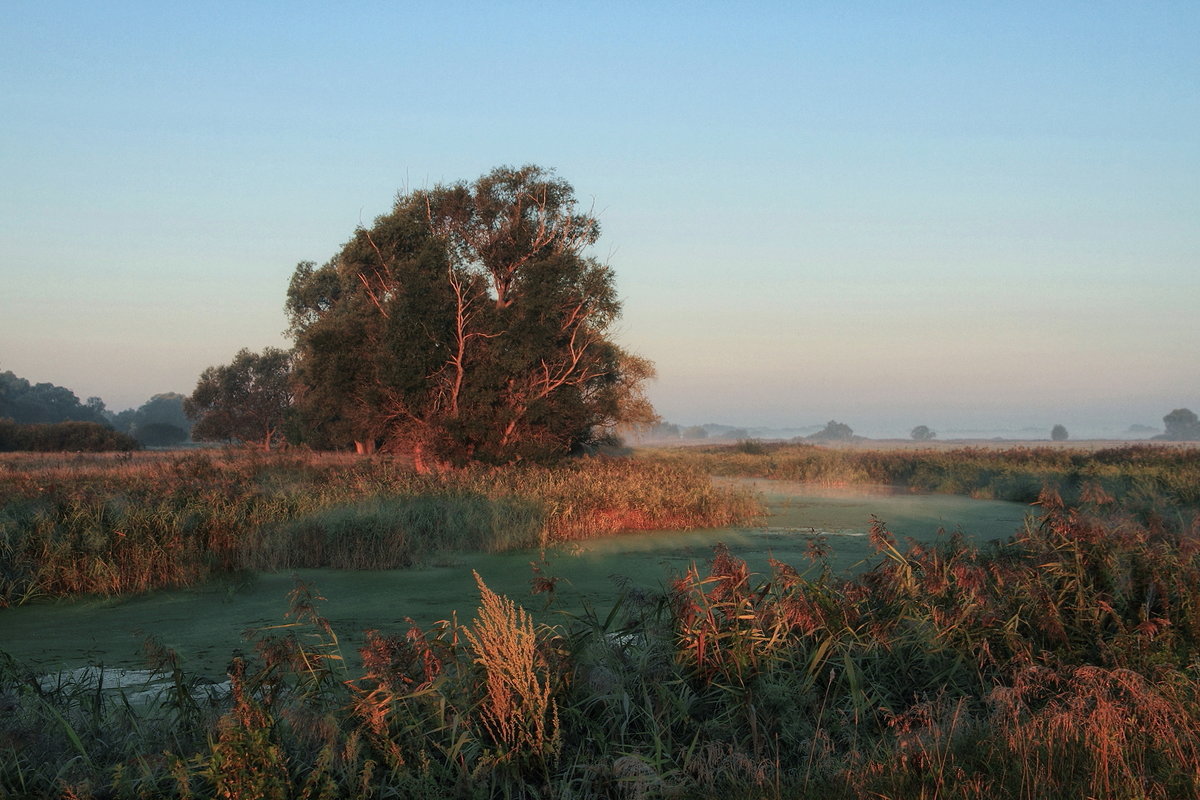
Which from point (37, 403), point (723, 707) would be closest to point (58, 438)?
point (723, 707)

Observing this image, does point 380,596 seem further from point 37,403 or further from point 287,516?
point 37,403

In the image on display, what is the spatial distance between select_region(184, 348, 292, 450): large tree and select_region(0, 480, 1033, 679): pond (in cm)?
3288

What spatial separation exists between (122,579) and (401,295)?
34.8 feet

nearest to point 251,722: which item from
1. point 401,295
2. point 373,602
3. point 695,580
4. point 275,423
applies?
point 695,580

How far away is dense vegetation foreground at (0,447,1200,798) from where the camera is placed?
3.27 metres

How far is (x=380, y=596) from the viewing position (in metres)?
8.28

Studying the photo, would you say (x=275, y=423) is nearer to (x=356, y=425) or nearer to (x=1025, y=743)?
(x=356, y=425)

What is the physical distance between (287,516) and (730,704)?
796 cm

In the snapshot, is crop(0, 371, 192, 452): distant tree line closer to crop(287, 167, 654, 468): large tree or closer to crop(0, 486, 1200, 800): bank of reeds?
crop(287, 167, 654, 468): large tree

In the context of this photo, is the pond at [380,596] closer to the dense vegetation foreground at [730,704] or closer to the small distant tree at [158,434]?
the dense vegetation foreground at [730,704]

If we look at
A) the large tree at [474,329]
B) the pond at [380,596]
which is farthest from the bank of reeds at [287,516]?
the large tree at [474,329]

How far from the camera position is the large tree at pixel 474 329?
1880cm

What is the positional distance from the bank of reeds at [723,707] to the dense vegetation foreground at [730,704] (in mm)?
16

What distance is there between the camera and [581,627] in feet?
19.1
